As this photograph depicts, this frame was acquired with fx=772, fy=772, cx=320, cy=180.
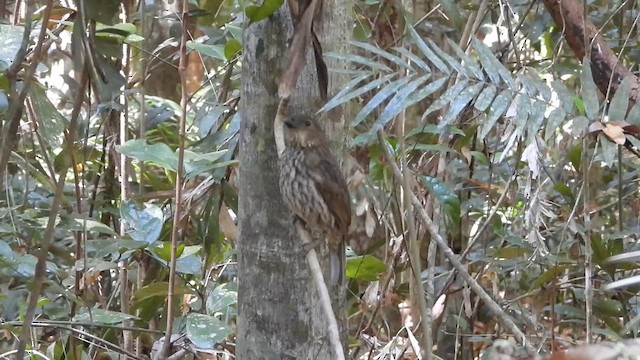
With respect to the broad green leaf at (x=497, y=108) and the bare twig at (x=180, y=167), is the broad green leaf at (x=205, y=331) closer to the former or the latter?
the bare twig at (x=180, y=167)

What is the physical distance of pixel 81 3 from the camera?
137 cm

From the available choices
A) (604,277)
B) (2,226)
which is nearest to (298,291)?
(2,226)

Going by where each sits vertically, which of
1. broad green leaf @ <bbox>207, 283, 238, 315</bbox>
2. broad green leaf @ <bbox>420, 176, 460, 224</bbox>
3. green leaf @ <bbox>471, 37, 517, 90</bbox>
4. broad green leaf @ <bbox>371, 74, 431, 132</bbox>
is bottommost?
broad green leaf @ <bbox>207, 283, 238, 315</bbox>

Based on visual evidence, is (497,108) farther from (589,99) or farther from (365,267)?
(365,267)

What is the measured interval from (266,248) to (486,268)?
5.37ft

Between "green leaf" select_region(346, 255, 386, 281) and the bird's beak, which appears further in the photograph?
"green leaf" select_region(346, 255, 386, 281)

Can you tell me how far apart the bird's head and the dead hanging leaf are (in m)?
0.16

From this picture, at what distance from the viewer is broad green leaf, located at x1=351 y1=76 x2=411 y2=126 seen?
4.58 feet

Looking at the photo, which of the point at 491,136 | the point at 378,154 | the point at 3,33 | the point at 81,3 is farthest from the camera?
the point at 491,136

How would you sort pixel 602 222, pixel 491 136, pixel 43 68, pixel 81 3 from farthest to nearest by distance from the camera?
pixel 602 222
pixel 491 136
pixel 43 68
pixel 81 3

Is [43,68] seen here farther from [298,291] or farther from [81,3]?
[298,291]

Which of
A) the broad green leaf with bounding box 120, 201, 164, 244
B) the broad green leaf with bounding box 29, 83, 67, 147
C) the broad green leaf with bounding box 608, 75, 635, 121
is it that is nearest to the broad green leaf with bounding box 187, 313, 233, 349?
the broad green leaf with bounding box 120, 201, 164, 244

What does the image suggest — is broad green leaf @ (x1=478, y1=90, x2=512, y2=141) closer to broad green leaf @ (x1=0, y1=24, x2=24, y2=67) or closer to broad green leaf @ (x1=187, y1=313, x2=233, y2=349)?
broad green leaf @ (x1=187, y1=313, x2=233, y2=349)

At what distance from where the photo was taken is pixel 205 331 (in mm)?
1951
